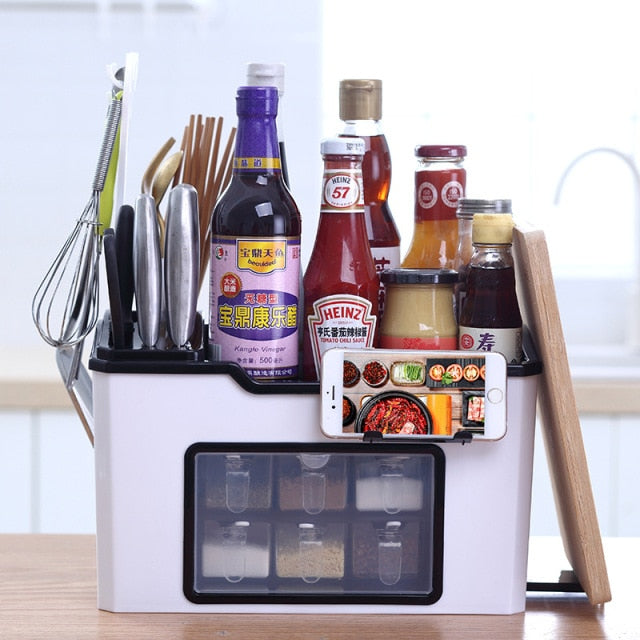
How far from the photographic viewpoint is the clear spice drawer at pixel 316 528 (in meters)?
0.68

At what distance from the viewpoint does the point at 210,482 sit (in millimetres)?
684

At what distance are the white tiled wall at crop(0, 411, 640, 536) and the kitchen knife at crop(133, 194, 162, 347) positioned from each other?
1.08 m

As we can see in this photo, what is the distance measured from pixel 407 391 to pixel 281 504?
0.40 ft

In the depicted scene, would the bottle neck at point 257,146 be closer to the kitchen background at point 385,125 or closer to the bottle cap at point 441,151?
the bottle cap at point 441,151

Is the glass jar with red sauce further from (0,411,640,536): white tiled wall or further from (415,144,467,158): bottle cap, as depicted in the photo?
(0,411,640,536): white tiled wall

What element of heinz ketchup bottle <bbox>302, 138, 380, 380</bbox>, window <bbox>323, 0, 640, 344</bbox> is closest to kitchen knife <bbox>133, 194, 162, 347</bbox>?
heinz ketchup bottle <bbox>302, 138, 380, 380</bbox>

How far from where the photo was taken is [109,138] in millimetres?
718

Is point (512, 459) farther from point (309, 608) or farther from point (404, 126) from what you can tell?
point (404, 126)

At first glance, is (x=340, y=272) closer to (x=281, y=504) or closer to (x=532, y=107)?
(x=281, y=504)

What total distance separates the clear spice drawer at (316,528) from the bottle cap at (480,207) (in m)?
0.17

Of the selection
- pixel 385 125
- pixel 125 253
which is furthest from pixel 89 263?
pixel 385 125

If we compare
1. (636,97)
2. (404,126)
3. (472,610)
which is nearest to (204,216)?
(472,610)

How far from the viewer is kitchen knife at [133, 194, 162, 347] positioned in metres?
0.66

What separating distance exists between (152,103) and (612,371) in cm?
107
